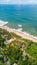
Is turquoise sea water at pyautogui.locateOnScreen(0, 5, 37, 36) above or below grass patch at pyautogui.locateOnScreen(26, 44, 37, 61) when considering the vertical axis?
below

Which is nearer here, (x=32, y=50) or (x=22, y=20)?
(x=32, y=50)

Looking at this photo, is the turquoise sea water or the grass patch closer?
the grass patch

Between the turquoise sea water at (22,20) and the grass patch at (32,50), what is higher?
the grass patch at (32,50)

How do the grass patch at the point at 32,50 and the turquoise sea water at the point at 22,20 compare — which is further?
the turquoise sea water at the point at 22,20

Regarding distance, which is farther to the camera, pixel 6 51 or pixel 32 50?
pixel 32 50

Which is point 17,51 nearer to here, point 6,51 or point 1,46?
point 6,51

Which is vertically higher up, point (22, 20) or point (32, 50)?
point (32, 50)
